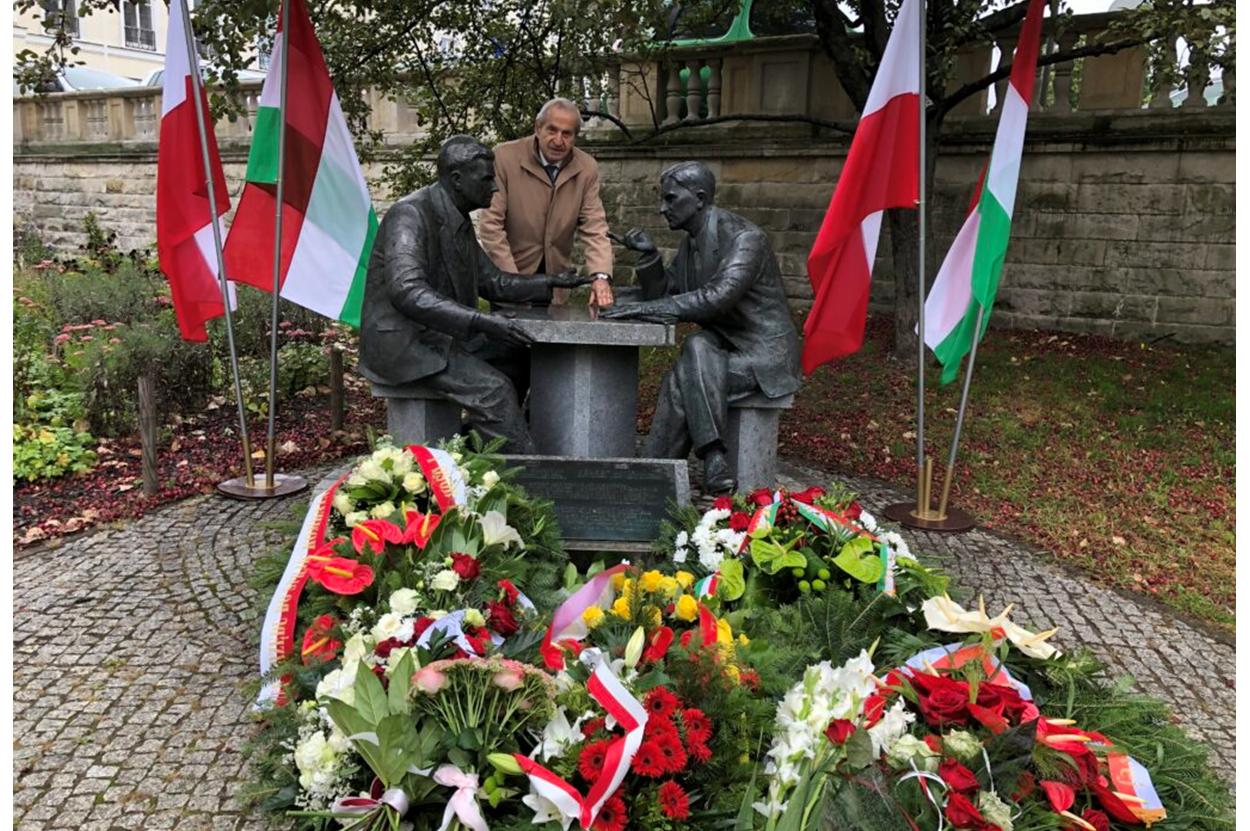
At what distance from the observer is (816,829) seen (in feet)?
6.63

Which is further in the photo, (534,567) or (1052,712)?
(534,567)

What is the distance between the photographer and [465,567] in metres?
3.16

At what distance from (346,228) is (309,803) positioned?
12.2 ft

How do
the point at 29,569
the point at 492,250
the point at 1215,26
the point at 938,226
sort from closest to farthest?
the point at 29,569, the point at 492,250, the point at 1215,26, the point at 938,226

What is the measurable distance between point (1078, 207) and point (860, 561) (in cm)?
741

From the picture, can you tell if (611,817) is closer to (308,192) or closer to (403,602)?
(403,602)

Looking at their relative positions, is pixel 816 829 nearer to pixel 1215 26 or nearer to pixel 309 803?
pixel 309 803

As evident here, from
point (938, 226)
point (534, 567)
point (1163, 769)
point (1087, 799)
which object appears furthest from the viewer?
point (938, 226)

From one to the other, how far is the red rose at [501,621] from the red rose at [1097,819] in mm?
1566

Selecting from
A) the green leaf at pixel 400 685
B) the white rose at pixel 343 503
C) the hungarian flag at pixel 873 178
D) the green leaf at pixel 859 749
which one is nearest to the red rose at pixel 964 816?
the green leaf at pixel 859 749

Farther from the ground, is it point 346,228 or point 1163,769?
point 346,228

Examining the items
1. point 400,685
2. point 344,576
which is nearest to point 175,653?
point 344,576

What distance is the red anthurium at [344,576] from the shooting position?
3.14m

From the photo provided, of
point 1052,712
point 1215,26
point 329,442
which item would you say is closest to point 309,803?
point 1052,712
